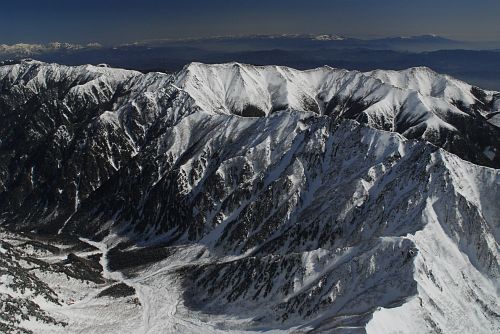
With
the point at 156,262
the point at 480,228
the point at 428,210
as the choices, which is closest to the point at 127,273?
the point at 156,262

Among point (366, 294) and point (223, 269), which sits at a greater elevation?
point (366, 294)

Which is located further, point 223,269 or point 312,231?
point 312,231

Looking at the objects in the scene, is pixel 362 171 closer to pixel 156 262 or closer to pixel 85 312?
pixel 156 262

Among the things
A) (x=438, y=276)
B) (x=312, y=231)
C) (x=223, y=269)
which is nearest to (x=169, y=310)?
(x=223, y=269)

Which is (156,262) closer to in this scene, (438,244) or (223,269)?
(223,269)

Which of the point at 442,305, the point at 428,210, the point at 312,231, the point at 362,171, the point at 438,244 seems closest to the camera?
the point at 442,305

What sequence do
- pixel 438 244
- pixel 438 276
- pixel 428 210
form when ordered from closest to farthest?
1. pixel 438 276
2. pixel 438 244
3. pixel 428 210

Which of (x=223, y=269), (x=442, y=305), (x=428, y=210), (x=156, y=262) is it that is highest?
(x=428, y=210)

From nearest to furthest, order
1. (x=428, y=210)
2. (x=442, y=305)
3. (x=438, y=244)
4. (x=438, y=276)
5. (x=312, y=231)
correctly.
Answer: (x=442, y=305) → (x=438, y=276) → (x=438, y=244) → (x=428, y=210) → (x=312, y=231)

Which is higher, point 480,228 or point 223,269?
point 480,228
